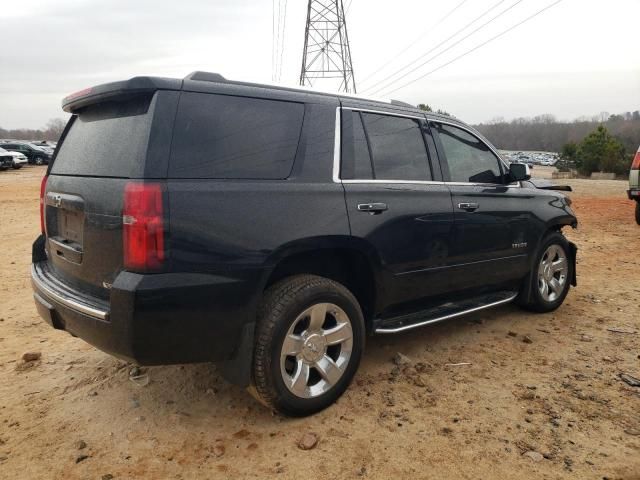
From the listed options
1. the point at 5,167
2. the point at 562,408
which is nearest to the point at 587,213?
the point at 562,408

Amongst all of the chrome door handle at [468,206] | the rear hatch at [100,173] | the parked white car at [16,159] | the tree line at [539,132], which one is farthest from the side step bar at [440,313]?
the tree line at [539,132]

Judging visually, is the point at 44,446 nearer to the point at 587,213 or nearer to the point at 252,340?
the point at 252,340

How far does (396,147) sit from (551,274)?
2340 millimetres

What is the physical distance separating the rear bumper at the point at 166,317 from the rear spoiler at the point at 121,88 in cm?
95

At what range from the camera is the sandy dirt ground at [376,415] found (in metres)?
2.62

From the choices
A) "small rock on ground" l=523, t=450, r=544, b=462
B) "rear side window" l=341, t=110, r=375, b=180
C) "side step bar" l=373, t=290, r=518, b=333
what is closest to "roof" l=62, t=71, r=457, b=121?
"rear side window" l=341, t=110, r=375, b=180

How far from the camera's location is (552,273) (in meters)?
5.02

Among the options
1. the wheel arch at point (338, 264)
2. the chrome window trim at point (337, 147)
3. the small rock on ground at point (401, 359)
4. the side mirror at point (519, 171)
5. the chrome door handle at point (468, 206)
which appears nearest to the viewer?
the wheel arch at point (338, 264)

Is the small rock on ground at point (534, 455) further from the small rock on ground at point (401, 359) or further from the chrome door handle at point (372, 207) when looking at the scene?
the chrome door handle at point (372, 207)

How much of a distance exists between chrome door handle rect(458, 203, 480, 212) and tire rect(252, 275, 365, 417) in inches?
50.3

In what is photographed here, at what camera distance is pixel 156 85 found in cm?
265

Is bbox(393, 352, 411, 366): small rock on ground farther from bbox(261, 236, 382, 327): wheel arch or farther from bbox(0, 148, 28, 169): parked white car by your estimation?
bbox(0, 148, 28, 169): parked white car

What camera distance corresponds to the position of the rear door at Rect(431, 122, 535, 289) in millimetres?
3998

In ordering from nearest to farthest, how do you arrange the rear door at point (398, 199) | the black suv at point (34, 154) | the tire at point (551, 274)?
1. the rear door at point (398, 199)
2. the tire at point (551, 274)
3. the black suv at point (34, 154)
